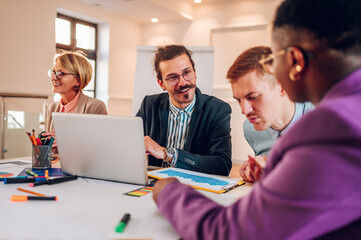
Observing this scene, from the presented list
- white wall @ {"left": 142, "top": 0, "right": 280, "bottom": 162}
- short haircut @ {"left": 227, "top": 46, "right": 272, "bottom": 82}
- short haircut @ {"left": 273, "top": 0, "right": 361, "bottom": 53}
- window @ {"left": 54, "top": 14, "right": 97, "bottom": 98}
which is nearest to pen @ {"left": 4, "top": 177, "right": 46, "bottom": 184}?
short haircut @ {"left": 227, "top": 46, "right": 272, "bottom": 82}

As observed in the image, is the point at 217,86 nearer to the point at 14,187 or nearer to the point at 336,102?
the point at 14,187

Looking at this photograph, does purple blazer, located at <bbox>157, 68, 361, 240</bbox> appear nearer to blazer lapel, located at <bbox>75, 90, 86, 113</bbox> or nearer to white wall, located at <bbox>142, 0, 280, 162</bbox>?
blazer lapel, located at <bbox>75, 90, 86, 113</bbox>

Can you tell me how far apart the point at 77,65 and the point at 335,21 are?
2083 mm

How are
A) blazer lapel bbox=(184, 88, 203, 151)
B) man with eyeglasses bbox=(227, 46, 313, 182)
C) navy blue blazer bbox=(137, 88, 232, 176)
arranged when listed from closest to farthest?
1. man with eyeglasses bbox=(227, 46, 313, 182)
2. navy blue blazer bbox=(137, 88, 232, 176)
3. blazer lapel bbox=(184, 88, 203, 151)

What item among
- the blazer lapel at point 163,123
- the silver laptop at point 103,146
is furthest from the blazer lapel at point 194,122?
the silver laptop at point 103,146

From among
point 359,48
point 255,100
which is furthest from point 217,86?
point 359,48

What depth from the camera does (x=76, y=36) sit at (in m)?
5.09

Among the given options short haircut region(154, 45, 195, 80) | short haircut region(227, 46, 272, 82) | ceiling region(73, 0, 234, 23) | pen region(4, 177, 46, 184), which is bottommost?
pen region(4, 177, 46, 184)

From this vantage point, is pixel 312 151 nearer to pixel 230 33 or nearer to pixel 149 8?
pixel 149 8

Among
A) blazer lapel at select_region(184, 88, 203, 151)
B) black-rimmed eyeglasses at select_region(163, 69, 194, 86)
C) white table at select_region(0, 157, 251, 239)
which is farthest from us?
black-rimmed eyeglasses at select_region(163, 69, 194, 86)

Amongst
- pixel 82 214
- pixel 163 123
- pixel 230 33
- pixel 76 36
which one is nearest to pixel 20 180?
pixel 82 214

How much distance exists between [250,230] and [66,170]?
957mm

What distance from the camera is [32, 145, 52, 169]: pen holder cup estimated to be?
1320mm

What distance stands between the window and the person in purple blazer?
467 cm
